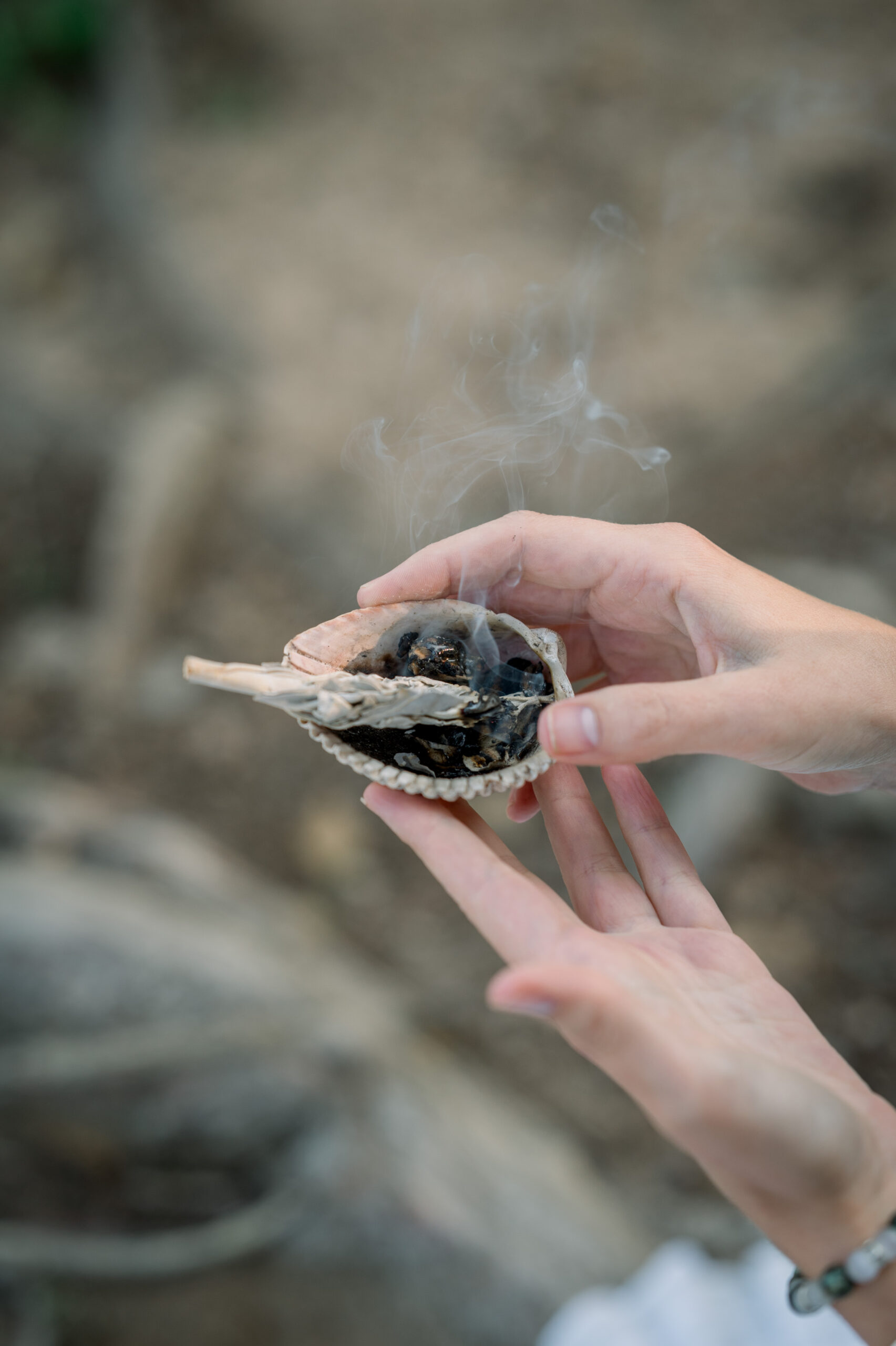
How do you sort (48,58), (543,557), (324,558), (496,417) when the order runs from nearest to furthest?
(543,557), (496,417), (324,558), (48,58)

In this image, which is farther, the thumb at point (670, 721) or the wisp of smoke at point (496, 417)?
the wisp of smoke at point (496, 417)

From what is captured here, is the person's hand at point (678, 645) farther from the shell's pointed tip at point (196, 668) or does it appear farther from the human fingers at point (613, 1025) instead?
the shell's pointed tip at point (196, 668)

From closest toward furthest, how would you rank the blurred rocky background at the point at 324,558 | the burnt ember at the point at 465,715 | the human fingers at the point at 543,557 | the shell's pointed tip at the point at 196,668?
the shell's pointed tip at the point at 196,668 < the burnt ember at the point at 465,715 < the human fingers at the point at 543,557 < the blurred rocky background at the point at 324,558

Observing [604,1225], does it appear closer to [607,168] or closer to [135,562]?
[135,562]

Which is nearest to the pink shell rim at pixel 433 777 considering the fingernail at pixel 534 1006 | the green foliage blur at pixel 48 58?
the fingernail at pixel 534 1006

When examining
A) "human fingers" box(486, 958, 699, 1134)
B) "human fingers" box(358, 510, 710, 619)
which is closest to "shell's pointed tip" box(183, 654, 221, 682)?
"human fingers" box(358, 510, 710, 619)

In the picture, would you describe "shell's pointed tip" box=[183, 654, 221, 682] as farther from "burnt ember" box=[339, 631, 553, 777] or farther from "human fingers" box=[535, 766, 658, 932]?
"human fingers" box=[535, 766, 658, 932]

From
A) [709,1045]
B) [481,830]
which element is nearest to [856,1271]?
[709,1045]

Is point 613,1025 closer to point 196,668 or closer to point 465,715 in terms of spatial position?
point 465,715
